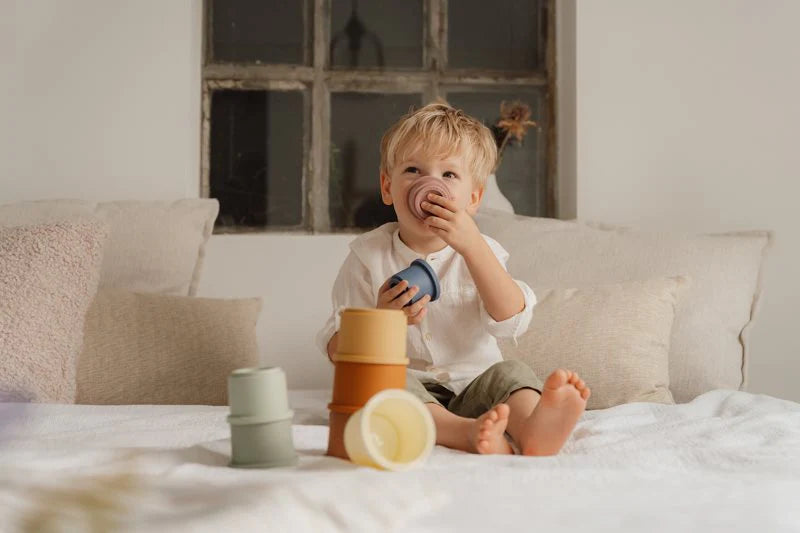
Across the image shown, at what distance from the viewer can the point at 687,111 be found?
8.60 feet

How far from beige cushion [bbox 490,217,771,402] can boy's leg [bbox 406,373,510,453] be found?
2.40 ft

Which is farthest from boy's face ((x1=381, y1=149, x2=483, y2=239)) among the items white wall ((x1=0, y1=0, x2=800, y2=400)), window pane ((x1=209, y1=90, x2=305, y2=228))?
window pane ((x1=209, y1=90, x2=305, y2=228))

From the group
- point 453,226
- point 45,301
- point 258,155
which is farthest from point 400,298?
point 258,155

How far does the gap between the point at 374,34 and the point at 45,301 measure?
4.92ft

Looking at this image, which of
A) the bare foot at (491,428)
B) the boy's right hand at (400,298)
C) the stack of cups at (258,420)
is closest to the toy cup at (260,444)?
the stack of cups at (258,420)

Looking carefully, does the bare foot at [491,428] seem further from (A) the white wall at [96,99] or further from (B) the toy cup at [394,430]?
(A) the white wall at [96,99]

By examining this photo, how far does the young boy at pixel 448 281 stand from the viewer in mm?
1453

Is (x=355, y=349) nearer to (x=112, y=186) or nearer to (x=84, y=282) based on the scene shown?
(x=84, y=282)

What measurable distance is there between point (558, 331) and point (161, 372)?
0.79 meters

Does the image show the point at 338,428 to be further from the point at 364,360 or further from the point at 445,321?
the point at 445,321

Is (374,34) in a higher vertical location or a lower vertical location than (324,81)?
higher

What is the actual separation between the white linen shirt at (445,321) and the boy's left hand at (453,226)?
15cm

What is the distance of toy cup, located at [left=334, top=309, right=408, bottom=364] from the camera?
0.98m

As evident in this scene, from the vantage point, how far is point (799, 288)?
254 cm
